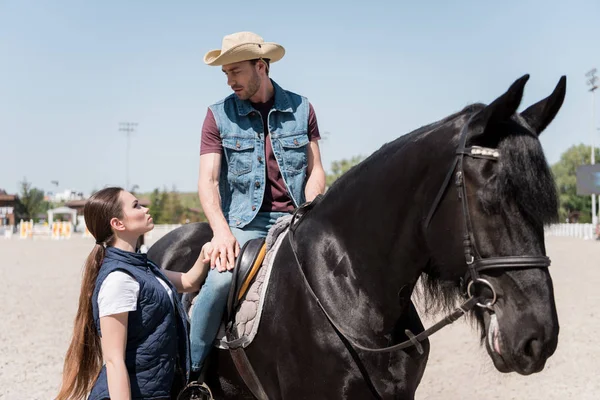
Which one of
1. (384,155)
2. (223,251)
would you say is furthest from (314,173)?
(384,155)

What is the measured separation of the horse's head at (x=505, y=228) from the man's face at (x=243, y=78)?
155cm

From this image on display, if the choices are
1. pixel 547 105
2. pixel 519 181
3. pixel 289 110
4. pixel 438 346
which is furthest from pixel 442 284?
pixel 438 346

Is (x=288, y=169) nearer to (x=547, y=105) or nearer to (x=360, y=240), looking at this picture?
(x=360, y=240)

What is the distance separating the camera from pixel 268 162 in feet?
12.1

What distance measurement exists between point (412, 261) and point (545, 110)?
0.85 m

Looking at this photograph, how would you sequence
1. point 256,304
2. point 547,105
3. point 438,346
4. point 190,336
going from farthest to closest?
point 438,346 → point 190,336 → point 256,304 → point 547,105

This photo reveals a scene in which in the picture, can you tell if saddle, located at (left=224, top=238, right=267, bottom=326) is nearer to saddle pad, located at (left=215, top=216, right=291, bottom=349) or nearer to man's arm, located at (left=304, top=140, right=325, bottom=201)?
saddle pad, located at (left=215, top=216, right=291, bottom=349)

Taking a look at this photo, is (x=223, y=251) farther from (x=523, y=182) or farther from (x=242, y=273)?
(x=523, y=182)

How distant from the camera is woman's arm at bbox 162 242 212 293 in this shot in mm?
3441

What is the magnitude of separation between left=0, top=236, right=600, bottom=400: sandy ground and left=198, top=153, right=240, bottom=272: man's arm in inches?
54.8

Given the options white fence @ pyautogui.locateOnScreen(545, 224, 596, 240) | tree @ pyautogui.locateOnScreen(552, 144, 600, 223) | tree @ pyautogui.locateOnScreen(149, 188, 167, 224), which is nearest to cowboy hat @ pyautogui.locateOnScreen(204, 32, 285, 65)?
white fence @ pyautogui.locateOnScreen(545, 224, 596, 240)

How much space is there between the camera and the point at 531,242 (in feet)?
7.63

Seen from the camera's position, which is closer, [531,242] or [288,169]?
[531,242]

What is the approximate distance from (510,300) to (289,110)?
6.32 feet
